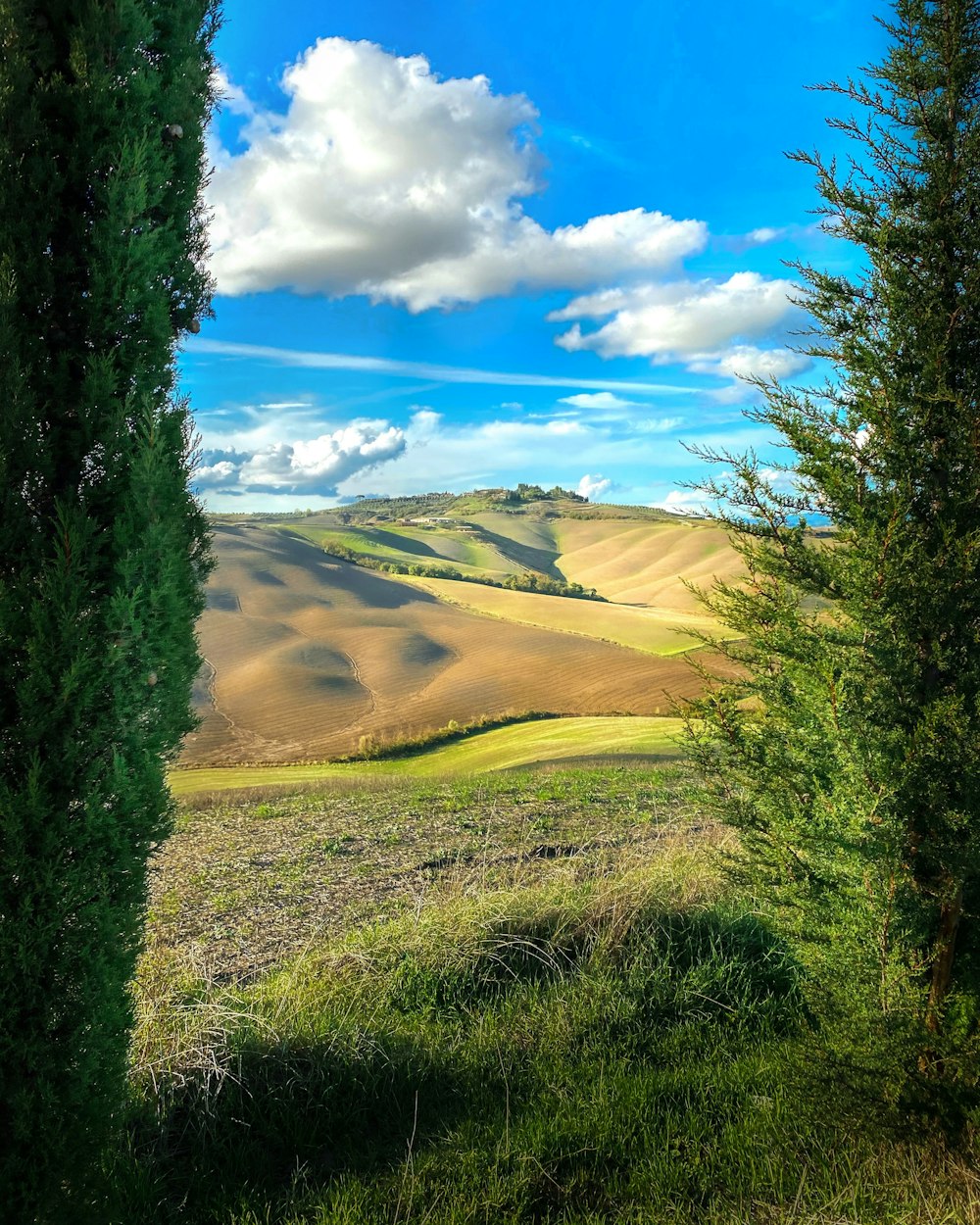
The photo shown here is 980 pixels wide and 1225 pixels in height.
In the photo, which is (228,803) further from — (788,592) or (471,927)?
(788,592)

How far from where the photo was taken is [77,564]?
3.41 m

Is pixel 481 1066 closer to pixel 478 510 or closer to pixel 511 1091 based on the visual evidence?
pixel 511 1091

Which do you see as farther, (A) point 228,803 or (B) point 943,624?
(A) point 228,803

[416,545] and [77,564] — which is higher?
[416,545]

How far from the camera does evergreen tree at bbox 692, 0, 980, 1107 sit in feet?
12.2

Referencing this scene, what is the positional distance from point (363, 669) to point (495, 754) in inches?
839

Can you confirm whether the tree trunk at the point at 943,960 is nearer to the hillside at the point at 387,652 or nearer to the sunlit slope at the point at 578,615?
the hillside at the point at 387,652

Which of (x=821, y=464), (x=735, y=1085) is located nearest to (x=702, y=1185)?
(x=735, y=1085)

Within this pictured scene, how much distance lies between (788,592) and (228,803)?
16.6 meters

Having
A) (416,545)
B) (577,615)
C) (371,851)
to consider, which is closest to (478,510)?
(416,545)

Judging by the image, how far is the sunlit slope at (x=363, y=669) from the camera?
133 feet

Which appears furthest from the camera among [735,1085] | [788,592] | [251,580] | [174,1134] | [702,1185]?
[251,580]

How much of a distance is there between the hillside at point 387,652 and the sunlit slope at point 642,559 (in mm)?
1018

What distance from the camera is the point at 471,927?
5.59 m
